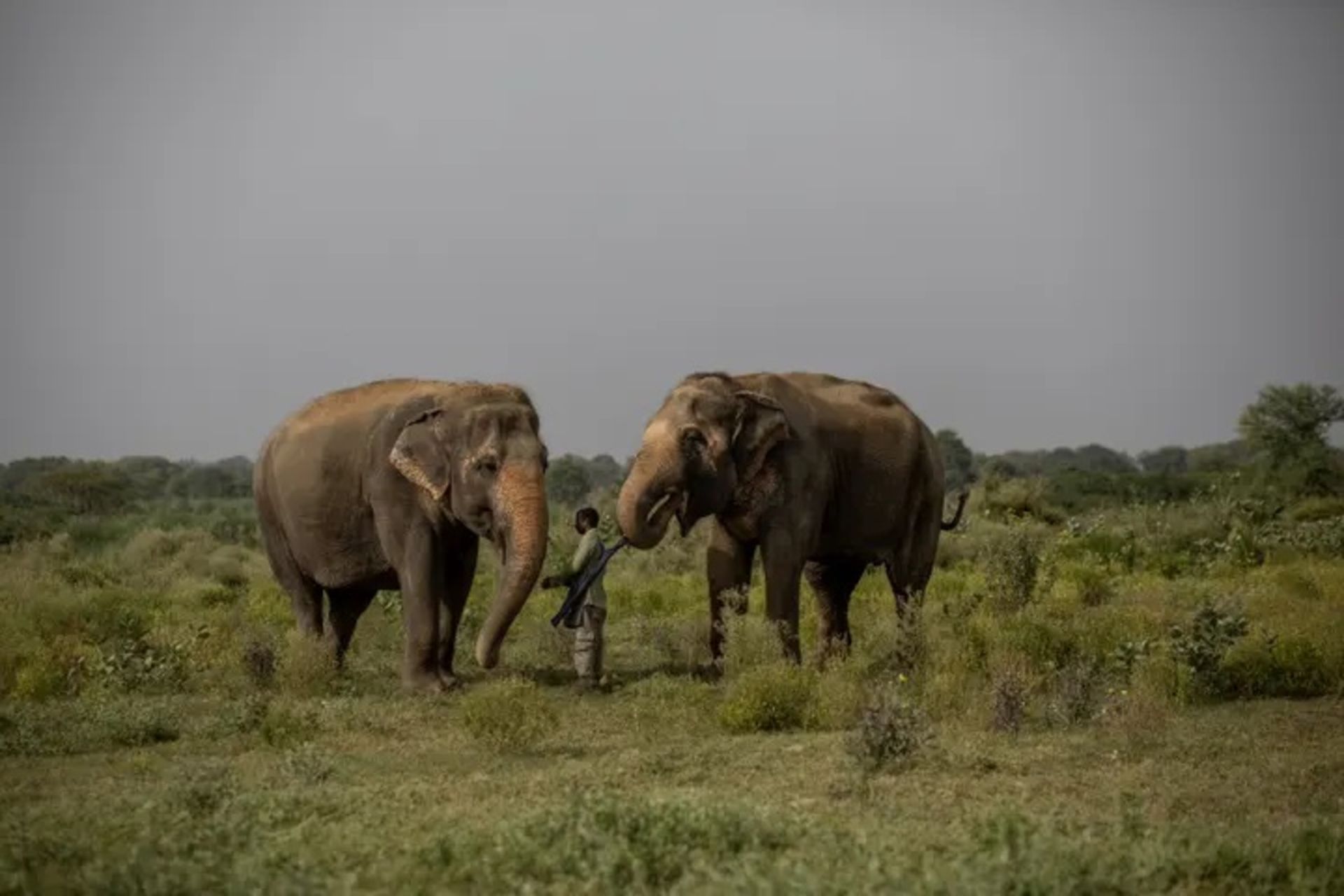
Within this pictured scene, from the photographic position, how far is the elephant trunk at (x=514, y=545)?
14.4 m

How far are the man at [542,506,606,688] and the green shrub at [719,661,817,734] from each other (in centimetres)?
260

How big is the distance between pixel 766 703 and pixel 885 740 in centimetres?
224

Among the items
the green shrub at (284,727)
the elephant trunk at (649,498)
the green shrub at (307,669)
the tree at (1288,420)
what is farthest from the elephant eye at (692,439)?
the tree at (1288,420)

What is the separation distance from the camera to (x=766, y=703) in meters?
12.8

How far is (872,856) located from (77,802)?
16.8 ft

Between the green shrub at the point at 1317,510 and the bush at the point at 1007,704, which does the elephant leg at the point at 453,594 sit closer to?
the bush at the point at 1007,704

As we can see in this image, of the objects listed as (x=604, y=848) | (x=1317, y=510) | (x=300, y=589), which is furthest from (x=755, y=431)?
(x=1317, y=510)

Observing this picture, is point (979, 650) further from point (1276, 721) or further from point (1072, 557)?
point (1072, 557)

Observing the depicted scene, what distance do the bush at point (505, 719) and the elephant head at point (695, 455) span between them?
314 centimetres

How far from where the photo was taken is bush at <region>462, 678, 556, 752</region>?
38.5 feet

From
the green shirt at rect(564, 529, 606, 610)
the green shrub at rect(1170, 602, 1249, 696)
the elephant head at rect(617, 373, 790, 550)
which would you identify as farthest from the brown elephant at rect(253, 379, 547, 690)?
the green shrub at rect(1170, 602, 1249, 696)

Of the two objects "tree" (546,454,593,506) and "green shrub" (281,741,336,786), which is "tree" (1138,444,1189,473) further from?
"green shrub" (281,741,336,786)

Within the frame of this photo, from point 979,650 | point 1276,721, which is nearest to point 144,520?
point 979,650

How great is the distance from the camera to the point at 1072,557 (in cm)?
2670
